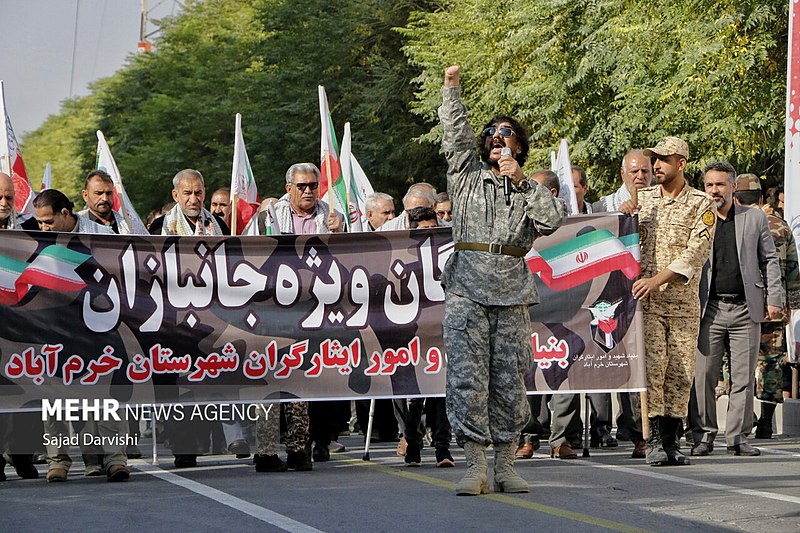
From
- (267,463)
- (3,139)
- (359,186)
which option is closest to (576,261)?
(267,463)

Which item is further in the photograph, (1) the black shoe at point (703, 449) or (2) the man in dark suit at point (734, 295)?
(2) the man in dark suit at point (734, 295)

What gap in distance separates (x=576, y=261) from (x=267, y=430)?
2560mm

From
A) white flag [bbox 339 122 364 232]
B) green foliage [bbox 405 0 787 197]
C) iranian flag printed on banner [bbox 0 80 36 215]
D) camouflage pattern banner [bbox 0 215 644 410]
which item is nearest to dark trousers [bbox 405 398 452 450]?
camouflage pattern banner [bbox 0 215 644 410]

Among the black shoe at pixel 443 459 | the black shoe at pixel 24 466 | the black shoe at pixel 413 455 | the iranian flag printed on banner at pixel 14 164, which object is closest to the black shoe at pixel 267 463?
the black shoe at pixel 413 455

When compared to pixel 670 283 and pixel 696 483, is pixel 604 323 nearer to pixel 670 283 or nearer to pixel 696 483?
pixel 670 283

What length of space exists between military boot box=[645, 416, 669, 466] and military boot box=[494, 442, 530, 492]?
1819 mm

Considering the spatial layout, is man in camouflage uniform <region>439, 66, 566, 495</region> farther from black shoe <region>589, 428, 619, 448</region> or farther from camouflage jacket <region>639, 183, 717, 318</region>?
black shoe <region>589, 428, 619, 448</region>

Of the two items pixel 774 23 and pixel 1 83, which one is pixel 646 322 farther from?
pixel 774 23

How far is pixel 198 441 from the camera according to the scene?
11.2 metres

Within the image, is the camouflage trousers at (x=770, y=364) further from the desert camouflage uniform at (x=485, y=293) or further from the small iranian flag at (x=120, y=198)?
the small iranian flag at (x=120, y=198)

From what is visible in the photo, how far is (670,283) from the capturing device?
34.4ft

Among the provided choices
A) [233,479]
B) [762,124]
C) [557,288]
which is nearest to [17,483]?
[233,479]

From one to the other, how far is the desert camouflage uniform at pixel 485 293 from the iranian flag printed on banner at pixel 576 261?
1.89 metres

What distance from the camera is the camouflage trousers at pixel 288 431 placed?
1026 cm
